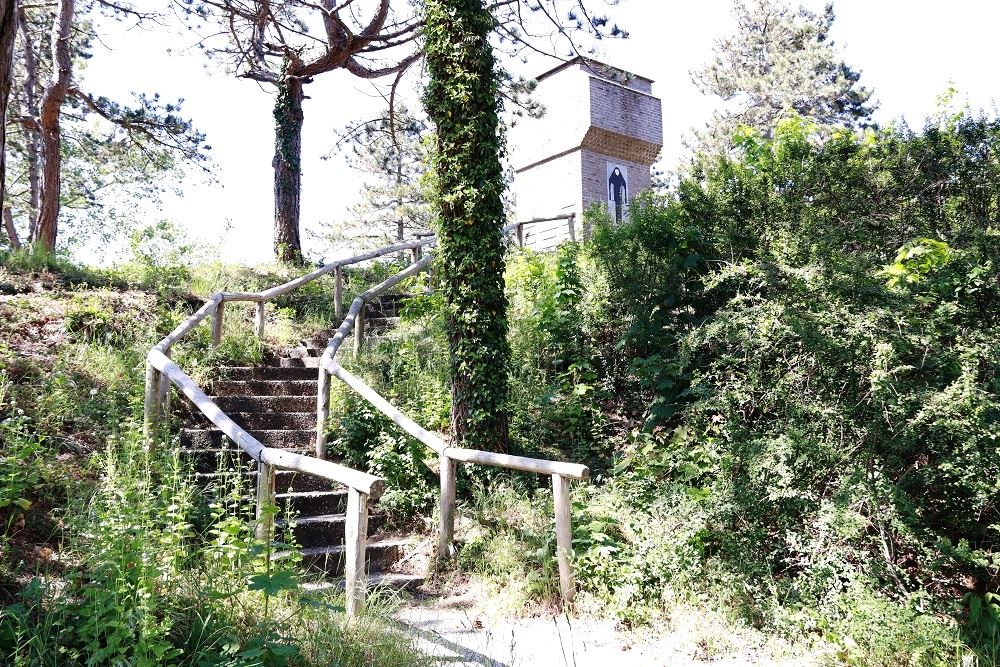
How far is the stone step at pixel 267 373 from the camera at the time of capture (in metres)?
8.33

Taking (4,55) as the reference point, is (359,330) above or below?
below

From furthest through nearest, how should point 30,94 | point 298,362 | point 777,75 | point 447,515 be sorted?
point 777,75
point 30,94
point 298,362
point 447,515

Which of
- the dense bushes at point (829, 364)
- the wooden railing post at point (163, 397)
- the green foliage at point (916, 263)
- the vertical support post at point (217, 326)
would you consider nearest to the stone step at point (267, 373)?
the vertical support post at point (217, 326)

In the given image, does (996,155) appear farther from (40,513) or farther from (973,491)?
(40,513)

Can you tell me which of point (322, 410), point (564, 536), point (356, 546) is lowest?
point (564, 536)

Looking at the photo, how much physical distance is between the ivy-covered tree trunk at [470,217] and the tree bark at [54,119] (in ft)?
30.9

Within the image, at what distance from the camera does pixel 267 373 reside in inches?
336

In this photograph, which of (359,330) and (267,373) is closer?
(267,373)

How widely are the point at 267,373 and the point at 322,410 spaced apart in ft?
5.74

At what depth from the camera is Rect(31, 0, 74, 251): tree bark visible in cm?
1281

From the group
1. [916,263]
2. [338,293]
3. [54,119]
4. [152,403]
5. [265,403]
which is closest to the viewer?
[916,263]

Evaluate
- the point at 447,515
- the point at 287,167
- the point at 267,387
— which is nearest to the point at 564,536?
the point at 447,515

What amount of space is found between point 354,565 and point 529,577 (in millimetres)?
1508

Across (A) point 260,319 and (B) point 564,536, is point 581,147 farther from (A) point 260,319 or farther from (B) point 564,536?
(B) point 564,536
